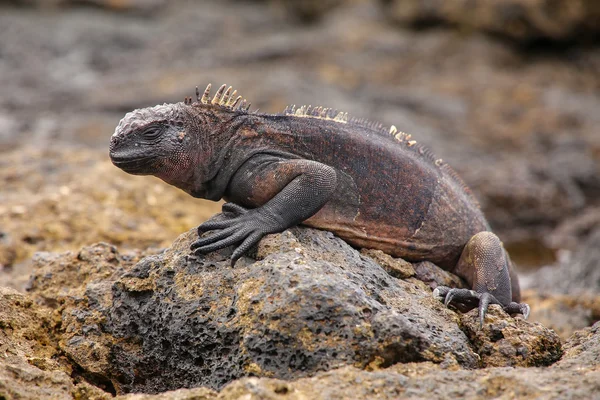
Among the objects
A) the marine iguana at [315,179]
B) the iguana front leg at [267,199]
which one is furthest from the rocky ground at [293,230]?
the marine iguana at [315,179]

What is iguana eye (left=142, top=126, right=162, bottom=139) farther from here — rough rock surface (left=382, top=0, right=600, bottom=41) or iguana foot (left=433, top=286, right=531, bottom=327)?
rough rock surface (left=382, top=0, right=600, bottom=41)

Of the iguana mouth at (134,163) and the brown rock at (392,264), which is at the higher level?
the brown rock at (392,264)

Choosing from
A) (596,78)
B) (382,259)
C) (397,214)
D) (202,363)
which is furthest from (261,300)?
(596,78)

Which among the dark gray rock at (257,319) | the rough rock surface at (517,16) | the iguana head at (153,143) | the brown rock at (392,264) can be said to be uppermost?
the rough rock surface at (517,16)

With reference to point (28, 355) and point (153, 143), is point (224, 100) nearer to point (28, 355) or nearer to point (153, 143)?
point (153, 143)

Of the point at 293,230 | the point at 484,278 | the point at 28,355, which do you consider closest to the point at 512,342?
the point at 484,278

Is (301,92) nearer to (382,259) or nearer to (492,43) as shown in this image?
(492,43)

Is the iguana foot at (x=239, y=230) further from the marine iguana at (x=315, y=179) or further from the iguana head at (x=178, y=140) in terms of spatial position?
the iguana head at (x=178, y=140)
